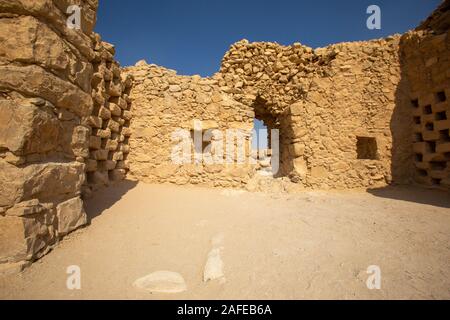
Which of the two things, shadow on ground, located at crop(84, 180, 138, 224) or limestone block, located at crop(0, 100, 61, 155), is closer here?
limestone block, located at crop(0, 100, 61, 155)

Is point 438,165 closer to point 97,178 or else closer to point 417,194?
point 417,194

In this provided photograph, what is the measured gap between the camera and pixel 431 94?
17.4 feet

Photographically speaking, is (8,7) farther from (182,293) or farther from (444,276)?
(444,276)

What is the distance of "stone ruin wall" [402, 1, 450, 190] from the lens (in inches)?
197

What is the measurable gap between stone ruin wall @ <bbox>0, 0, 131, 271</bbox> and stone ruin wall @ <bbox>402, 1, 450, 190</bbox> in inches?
262

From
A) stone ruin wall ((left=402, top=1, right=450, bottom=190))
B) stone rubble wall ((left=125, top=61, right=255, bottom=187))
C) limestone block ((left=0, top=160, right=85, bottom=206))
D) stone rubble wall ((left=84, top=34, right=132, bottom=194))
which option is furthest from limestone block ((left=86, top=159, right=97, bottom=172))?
stone ruin wall ((left=402, top=1, right=450, bottom=190))

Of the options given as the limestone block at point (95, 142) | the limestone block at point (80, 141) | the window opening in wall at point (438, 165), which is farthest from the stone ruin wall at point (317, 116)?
the limestone block at point (80, 141)

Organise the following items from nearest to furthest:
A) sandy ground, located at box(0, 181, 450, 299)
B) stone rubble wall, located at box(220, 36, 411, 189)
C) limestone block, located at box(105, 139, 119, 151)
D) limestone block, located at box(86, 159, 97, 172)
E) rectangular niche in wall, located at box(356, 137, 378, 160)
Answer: sandy ground, located at box(0, 181, 450, 299) < limestone block, located at box(86, 159, 97, 172) < limestone block, located at box(105, 139, 119, 151) < stone rubble wall, located at box(220, 36, 411, 189) < rectangular niche in wall, located at box(356, 137, 378, 160)

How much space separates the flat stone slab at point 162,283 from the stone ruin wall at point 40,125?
0.97 m

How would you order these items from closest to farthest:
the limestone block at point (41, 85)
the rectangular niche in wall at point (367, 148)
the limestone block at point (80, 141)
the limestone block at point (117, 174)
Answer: the limestone block at point (41, 85), the limestone block at point (80, 141), the limestone block at point (117, 174), the rectangular niche in wall at point (367, 148)

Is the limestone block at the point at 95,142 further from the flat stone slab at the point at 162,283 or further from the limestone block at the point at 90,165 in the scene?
the flat stone slab at the point at 162,283

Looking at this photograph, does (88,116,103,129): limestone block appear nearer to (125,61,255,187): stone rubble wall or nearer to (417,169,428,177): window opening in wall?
(125,61,255,187): stone rubble wall

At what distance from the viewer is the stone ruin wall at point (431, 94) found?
4996 mm

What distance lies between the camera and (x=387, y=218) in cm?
323
